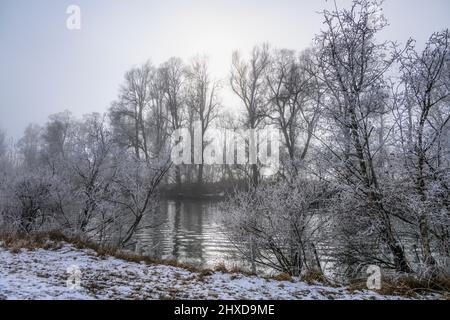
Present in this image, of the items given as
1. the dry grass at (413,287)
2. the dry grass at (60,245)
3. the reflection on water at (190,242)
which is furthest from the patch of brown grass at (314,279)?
the reflection on water at (190,242)

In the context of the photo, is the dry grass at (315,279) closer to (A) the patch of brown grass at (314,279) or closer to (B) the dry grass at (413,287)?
(A) the patch of brown grass at (314,279)

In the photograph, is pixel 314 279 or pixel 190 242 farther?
pixel 190 242

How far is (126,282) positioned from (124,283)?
0.27 ft

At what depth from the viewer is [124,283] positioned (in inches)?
216

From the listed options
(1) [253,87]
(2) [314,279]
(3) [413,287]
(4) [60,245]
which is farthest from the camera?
(1) [253,87]

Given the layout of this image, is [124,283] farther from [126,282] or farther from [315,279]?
[315,279]

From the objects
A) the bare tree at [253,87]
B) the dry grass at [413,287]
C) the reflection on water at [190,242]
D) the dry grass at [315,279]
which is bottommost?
the reflection on water at [190,242]

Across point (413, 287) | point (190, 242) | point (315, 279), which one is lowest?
point (190, 242)

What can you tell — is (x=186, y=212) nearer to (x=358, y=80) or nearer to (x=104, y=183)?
(x=104, y=183)

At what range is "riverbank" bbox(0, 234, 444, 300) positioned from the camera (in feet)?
15.6

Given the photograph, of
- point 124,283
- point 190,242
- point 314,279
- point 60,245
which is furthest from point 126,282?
point 190,242

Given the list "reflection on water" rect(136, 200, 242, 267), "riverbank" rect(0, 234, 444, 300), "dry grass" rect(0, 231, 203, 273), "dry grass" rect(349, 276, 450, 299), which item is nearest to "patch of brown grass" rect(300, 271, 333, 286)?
"riverbank" rect(0, 234, 444, 300)

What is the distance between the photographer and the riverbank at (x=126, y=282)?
476 centimetres

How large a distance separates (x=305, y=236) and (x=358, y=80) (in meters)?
4.27
